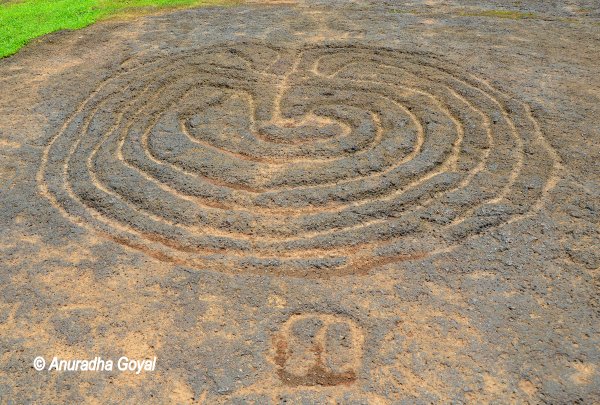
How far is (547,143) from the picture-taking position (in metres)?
7.84

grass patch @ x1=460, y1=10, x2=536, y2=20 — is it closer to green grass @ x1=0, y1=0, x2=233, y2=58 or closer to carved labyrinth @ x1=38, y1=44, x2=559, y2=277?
carved labyrinth @ x1=38, y1=44, x2=559, y2=277

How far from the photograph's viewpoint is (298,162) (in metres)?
7.82

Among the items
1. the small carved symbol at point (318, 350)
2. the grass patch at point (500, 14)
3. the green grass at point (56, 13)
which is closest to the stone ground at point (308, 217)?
the small carved symbol at point (318, 350)

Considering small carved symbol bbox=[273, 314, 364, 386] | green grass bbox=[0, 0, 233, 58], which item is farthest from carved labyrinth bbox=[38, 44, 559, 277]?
green grass bbox=[0, 0, 233, 58]

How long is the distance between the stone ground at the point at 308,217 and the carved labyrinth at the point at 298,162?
0.03 metres

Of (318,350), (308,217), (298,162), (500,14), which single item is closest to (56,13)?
(298,162)

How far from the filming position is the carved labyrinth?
6.54 meters

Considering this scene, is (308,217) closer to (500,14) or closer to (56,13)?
(500,14)

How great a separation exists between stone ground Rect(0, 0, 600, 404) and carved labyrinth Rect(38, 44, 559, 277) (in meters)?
0.03

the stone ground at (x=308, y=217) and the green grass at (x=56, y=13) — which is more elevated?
the green grass at (x=56, y=13)

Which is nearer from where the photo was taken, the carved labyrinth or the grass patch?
the carved labyrinth

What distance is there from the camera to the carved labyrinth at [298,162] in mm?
6539

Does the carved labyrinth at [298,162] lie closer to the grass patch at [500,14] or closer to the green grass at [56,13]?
the grass patch at [500,14]

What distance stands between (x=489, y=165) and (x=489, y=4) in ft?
22.6
